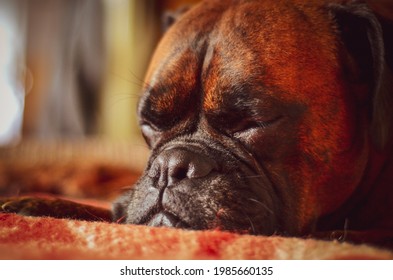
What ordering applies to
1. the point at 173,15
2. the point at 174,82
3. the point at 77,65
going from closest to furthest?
the point at 174,82 < the point at 173,15 < the point at 77,65

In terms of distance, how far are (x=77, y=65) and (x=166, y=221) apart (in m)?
3.71

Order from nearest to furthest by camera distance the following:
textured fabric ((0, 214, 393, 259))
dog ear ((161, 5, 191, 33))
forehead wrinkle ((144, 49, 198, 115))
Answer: textured fabric ((0, 214, 393, 259)), forehead wrinkle ((144, 49, 198, 115)), dog ear ((161, 5, 191, 33))

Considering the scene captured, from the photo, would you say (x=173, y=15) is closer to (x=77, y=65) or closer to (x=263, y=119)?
(x=263, y=119)

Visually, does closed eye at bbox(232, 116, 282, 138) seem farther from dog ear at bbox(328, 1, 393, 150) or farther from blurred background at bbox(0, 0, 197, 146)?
blurred background at bbox(0, 0, 197, 146)

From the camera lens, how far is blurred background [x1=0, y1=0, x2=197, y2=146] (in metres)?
3.56

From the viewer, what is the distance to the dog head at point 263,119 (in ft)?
3.73

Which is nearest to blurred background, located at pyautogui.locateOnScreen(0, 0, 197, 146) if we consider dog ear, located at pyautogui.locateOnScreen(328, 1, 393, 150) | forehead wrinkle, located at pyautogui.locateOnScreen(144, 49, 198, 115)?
forehead wrinkle, located at pyautogui.locateOnScreen(144, 49, 198, 115)

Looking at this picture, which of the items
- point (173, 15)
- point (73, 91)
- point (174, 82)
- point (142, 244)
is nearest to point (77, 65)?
point (73, 91)

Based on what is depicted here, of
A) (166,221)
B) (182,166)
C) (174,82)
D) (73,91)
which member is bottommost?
(73,91)

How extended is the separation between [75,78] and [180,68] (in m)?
3.42

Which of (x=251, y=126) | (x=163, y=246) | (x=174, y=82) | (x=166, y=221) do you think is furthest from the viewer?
(x=174, y=82)

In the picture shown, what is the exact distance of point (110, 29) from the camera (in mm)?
4289

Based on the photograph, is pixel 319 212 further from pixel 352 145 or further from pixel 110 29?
pixel 110 29

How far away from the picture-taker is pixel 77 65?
4570 millimetres
